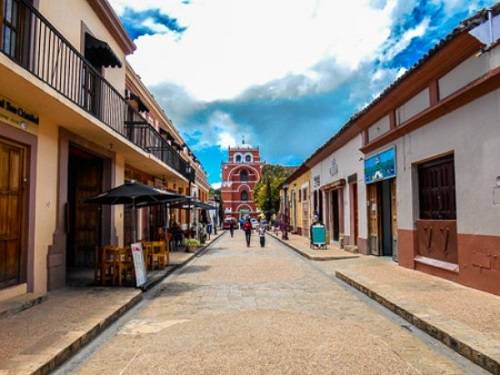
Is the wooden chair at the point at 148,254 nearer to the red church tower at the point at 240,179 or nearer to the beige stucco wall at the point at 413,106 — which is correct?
the beige stucco wall at the point at 413,106

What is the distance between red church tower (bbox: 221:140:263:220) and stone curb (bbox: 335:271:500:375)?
71447 mm

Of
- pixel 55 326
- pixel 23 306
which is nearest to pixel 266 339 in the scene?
pixel 55 326

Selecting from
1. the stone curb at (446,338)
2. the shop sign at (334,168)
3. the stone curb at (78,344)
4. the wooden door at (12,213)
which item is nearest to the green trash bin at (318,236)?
the shop sign at (334,168)

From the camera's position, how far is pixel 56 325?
596cm

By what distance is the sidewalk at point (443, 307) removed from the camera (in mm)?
4914

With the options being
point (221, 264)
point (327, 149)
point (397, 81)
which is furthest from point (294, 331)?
point (327, 149)

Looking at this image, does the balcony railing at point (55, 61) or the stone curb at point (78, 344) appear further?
the balcony railing at point (55, 61)

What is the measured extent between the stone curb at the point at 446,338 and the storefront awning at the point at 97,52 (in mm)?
8465

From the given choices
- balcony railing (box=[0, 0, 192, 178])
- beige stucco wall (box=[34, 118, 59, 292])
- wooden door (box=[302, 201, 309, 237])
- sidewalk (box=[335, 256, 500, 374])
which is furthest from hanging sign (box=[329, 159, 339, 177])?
beige stucco wall (box=[34, 118, 59, 292])

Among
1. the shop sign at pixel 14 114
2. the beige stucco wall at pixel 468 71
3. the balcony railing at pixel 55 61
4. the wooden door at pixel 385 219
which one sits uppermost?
the balcony railing at pixel 55 61

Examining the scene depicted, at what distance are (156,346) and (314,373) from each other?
79.9 inches

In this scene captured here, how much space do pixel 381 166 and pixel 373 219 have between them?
2374 mm

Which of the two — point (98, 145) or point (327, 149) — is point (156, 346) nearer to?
point (98, 145)

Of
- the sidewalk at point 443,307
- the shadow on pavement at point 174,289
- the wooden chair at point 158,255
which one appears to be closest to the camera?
the sidewalk at point 443,307
